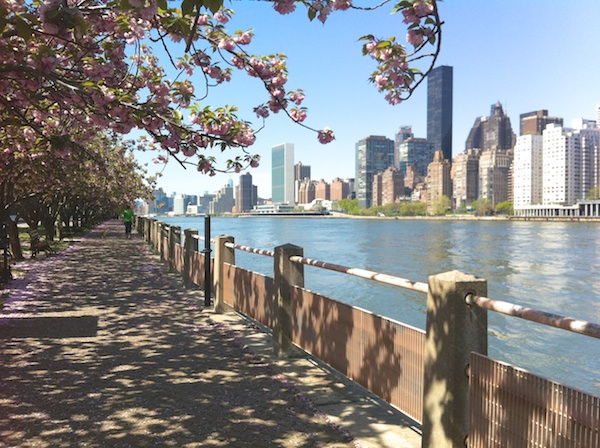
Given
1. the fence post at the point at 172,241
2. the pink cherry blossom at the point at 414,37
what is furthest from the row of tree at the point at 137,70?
the fence post at the point at 172,241

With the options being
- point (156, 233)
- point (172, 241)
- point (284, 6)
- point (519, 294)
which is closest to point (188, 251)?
point (172, 241)

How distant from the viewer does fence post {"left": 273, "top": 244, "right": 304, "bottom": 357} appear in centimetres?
672

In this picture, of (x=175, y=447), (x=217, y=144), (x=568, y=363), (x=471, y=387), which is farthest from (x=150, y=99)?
Answer: (x=568, y=363)

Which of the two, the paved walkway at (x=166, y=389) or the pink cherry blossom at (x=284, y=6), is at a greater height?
the pink cherry blossom at (x=284, y=6)

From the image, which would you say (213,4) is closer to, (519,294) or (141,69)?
(141,69)

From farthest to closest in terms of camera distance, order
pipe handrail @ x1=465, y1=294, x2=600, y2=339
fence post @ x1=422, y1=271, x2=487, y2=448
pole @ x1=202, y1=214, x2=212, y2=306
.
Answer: pole @ x1=202, y1=214, x2=212, y2=306 → fence post @ x1=422, y1=271, x2=487, y2=448 → pipe handrail @ x1=465, y1=294, x2=600, y2=339

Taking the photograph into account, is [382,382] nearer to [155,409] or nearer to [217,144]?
[155,409]

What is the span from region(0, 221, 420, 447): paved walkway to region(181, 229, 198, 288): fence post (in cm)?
278

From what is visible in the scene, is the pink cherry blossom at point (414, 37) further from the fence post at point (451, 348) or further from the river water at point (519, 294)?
the river water at point (519, 294)

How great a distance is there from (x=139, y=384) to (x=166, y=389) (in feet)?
1.23

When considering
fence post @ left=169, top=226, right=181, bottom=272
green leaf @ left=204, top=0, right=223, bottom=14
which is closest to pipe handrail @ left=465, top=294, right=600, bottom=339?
green leaf @ left=204, top=0, right=223, bottom=14

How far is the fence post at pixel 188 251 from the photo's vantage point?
506 inches

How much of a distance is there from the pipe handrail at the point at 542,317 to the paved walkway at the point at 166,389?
5.07ft

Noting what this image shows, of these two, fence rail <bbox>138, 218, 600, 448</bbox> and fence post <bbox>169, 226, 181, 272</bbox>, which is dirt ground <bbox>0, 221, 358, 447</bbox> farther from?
fence post <bbox>169, 226, 181, 272</bbox>
